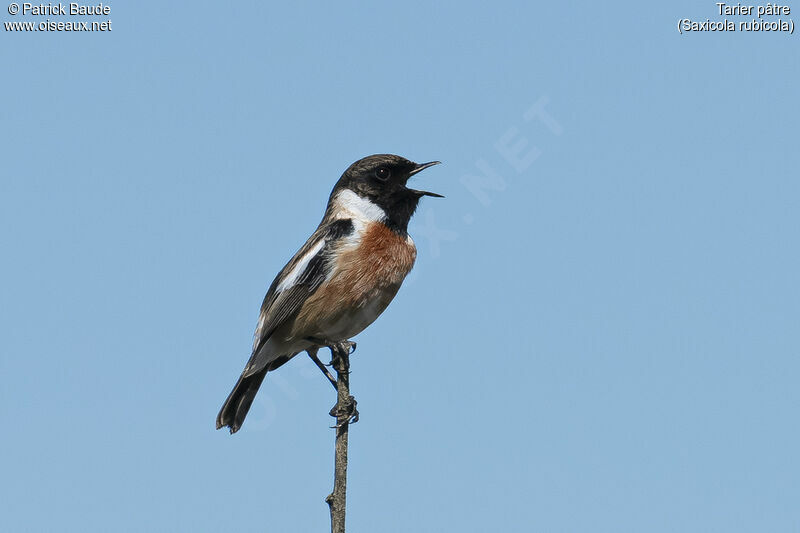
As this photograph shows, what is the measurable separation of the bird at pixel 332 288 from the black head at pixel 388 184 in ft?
0.04

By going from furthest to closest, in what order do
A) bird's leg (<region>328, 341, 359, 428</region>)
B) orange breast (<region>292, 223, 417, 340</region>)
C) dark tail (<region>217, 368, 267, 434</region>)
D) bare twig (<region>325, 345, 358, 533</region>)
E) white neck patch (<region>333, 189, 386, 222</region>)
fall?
1. white neck patch (<region>333, 189, 386, 222</region>)
2. dark tail (<region>217, 368, 267, 434</region>)
3. orange breast (<region>292, 223, 417, 340</region>)
4. bird's leg (<region>328, 341, 359, 428</region>)
5. bare twig (<region>325, 345, 358, 533</region>)

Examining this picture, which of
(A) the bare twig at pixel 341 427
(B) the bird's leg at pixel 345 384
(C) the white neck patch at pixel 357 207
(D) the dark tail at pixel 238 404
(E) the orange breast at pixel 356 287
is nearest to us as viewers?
(A) the bare twig at pixel 341 427

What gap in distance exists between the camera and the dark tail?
30.0 feet

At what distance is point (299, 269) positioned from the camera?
924 centimetres

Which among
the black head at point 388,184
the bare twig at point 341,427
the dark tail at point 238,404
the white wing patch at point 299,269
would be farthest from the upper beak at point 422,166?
the dark tail at point 238,404

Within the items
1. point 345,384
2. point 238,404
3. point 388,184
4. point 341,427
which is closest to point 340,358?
point 345,384

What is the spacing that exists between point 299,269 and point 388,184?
56.1 inches

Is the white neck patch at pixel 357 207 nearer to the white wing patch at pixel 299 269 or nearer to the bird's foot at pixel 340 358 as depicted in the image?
the white wing patch at pixel 299 269

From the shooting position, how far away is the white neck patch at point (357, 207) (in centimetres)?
971

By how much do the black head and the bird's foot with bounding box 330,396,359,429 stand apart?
7.76ft

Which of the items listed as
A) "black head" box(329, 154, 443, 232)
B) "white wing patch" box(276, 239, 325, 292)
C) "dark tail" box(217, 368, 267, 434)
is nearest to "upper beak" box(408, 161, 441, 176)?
"black head" box(329, 154, 443, 232)

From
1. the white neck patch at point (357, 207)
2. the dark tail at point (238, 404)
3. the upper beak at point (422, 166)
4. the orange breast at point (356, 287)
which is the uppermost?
the upper beak at point (422, 166)

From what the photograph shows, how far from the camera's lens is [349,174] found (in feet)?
33.2

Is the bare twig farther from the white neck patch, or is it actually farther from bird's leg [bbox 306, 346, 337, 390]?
the white neck patch
